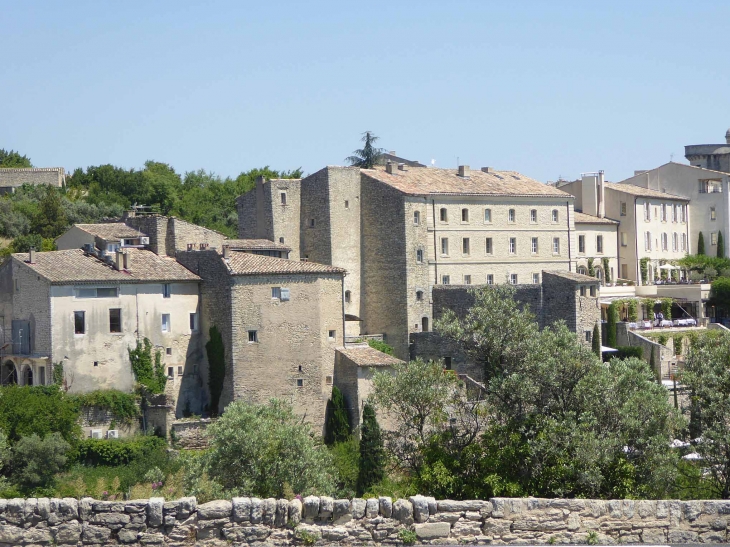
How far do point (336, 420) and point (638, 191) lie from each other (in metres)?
35.4

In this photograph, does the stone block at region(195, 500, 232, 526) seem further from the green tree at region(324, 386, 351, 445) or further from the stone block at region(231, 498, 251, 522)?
the green tree at region(324, 386, 351, 445)

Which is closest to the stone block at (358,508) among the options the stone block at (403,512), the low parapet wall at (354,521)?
the low parapet wall at (354,521)

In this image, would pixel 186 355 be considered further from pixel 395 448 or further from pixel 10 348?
pixel 395 448

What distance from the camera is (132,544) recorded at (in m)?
16.8

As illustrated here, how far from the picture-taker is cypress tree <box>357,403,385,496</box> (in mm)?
43406

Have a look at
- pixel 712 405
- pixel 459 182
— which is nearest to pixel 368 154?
pixel 459 182

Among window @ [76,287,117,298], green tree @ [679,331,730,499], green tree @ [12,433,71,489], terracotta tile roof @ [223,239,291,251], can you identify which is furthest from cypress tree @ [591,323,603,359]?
green tree @ [679,331,730,499]

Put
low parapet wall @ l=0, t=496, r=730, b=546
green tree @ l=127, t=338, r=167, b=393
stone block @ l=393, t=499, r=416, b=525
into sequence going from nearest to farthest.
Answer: low parapet wall @ l=0, t=496, r=730, b=546
stone block @ l=393, t=499, r=416, b=525
green tree @ l=127, t=338, r=167, b=393

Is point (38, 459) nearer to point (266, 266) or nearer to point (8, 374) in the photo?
point (8, 374)

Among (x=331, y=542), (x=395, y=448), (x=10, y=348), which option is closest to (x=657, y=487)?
(x=395, y=448)

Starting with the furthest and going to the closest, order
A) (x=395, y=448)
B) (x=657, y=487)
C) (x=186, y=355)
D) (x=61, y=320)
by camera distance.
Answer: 1. (x=186, y=355)
2. (x=61, y=320)
3. (x=395, y=448)
4. (x=657, y=487)

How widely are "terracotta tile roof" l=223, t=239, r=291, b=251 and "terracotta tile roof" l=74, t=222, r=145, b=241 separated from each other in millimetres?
4660

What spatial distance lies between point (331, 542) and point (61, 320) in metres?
37.2

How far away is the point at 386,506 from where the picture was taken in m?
17.4
